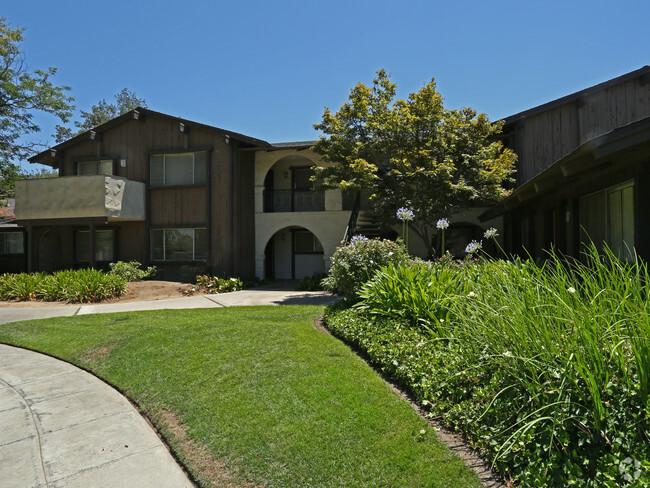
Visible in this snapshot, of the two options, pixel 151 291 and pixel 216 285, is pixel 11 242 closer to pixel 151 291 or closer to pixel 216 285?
pixel 151 291

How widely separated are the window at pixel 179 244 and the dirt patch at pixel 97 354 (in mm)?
10740

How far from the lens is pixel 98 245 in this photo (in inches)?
755

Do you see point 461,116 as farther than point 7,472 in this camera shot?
Yes

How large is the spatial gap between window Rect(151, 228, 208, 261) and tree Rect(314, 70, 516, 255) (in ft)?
19.8

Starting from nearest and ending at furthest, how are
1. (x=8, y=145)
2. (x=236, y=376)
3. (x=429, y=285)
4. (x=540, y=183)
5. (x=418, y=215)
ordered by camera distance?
(x=236, y=376)
(x=429, y=285)
(x=540, y=183)
(x=418, y=215)
(x=8, y=145)

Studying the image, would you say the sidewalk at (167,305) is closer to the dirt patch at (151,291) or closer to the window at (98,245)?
the dirt patch at (151,291)

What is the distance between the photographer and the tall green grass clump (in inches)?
103

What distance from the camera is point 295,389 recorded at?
4543 millimetres

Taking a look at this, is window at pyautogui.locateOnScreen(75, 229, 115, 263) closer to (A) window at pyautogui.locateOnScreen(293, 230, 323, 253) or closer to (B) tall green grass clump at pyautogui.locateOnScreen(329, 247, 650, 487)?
(A) window at pyautogui.locateOnScreen(293, 230, 323, 253)

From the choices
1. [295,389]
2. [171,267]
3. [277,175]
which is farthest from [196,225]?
[295,389]

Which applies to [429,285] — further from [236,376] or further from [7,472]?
[7,472]

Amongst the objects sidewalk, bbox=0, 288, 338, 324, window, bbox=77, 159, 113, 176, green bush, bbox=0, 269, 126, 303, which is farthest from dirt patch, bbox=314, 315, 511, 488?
window, bbox=77, 159, 113, 176

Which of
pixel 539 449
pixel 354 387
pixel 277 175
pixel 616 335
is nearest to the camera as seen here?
pixel 539 449

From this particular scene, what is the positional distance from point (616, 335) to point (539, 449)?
35.4 inches
